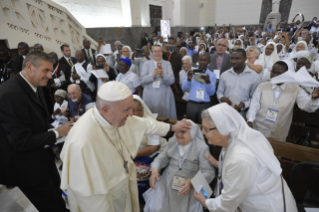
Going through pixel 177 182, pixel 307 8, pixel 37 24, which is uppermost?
pixel 307 8

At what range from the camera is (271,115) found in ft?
9.55

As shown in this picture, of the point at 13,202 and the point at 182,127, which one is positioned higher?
the point at 182,127

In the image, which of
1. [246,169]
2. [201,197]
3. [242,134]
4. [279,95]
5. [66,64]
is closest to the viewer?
[246,169]

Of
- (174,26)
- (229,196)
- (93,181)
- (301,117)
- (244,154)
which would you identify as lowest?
(301,117)

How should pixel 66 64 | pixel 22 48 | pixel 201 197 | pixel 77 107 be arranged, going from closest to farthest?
pixel 201 197 < pixel 77 107 < pixel 22 48 < pixel 66 64

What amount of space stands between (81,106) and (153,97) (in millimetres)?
1556

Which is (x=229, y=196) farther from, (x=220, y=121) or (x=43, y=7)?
(x=43, y=7)

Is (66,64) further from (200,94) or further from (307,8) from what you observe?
(307,8)

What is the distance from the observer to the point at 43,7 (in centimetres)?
754

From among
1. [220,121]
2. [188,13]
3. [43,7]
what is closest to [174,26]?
[188,13]

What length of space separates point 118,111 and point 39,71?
113 cm

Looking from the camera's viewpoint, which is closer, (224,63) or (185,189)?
(185,189)

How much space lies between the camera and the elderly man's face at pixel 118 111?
1.63 m

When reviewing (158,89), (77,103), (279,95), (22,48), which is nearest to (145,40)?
(22,48)
